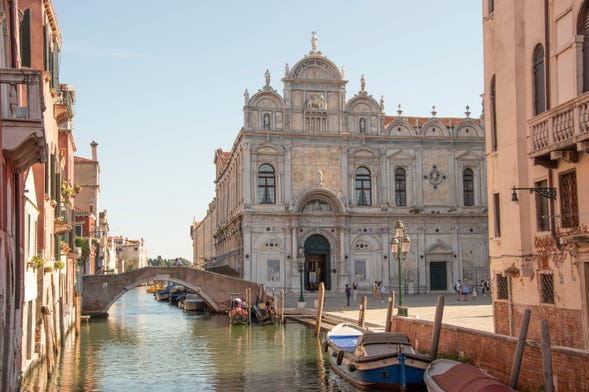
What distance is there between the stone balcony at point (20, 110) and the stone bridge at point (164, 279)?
26716 millimetres

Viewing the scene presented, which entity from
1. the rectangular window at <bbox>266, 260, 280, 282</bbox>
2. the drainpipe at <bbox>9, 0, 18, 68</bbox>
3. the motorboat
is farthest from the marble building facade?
the drainpipe at <bbox>9, 0, 18, 68</bbox>

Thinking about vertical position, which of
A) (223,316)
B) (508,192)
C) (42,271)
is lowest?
(223,316)

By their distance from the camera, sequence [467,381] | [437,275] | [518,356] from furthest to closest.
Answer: [437,275], [518,356], [467,381]

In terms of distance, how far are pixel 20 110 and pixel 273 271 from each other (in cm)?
3173

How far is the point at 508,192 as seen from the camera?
16.4 metres

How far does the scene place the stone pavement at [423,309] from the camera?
24109 millimetres

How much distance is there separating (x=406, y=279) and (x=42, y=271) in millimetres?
27528

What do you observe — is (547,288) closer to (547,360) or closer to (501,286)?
(501,286)

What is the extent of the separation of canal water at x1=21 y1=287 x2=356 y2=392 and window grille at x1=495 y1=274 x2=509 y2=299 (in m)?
3.84

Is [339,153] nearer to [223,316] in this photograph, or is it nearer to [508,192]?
[223,316]

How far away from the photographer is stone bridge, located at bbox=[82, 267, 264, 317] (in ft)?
124

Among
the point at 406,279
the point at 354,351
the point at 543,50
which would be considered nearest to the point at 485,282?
the point at 406,279

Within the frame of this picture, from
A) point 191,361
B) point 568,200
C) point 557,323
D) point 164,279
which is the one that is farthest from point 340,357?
point 164,279

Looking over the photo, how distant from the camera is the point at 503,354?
14266 mm
